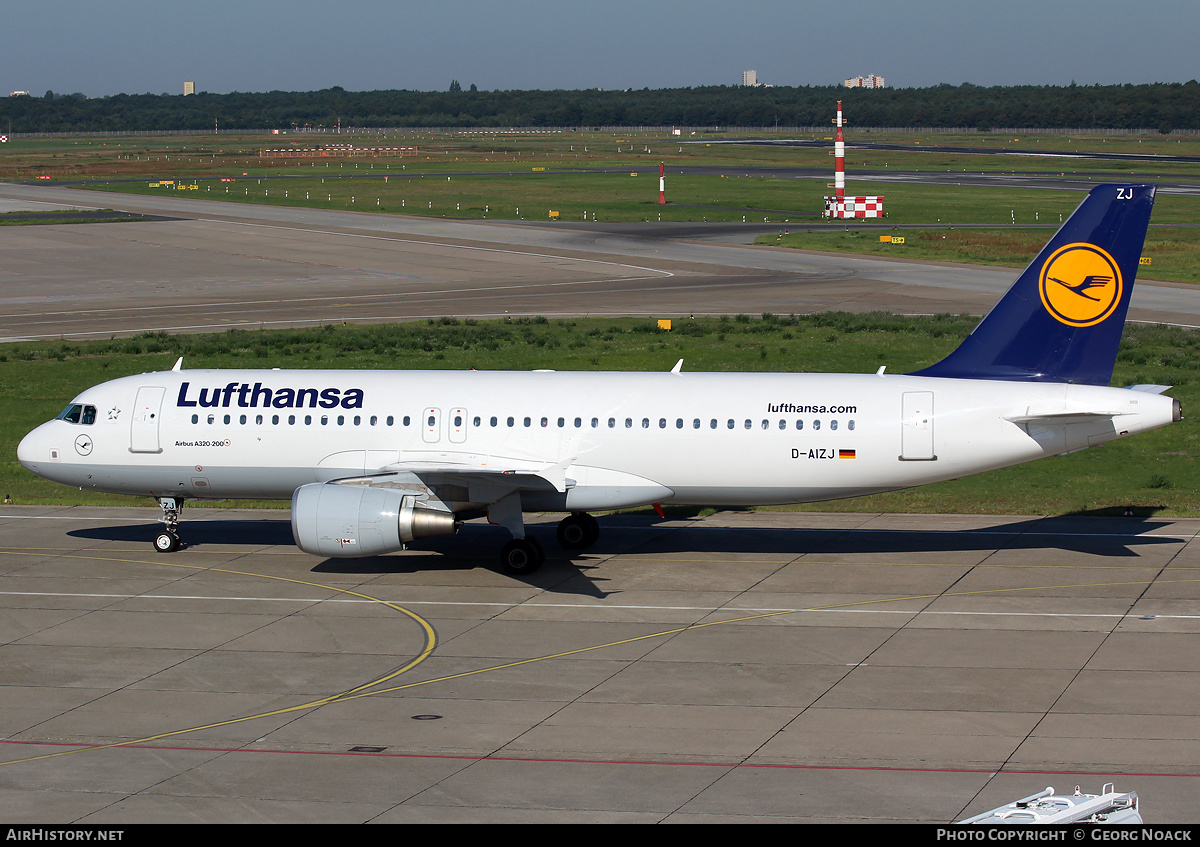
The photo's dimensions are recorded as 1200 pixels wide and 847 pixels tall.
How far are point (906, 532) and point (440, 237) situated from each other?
7975cm

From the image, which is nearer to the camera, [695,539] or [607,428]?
[607,428]

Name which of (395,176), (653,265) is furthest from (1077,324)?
(395,176)

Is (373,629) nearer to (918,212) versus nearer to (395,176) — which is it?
(918,212)

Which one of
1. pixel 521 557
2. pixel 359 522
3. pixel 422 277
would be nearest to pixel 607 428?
pixel 521 557

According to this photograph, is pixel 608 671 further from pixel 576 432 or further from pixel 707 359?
pixel 707 359

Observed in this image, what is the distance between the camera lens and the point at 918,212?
127 m

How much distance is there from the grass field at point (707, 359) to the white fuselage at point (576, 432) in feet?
27.5

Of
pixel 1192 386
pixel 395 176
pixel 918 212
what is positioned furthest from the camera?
pixel 395 176

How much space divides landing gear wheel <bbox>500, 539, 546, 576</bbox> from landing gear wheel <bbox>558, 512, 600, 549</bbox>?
2.70 m

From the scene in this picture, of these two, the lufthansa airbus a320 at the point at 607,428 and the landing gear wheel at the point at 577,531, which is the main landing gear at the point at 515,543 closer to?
the lufthansa airbus a320 at the point at 607,428

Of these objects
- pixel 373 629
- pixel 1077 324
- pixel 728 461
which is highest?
pixel 1077 324

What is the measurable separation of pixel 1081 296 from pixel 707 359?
1102 inches

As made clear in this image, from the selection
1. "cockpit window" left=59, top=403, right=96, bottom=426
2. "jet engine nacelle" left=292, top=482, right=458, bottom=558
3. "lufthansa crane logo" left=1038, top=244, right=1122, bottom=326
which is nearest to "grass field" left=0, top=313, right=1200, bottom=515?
"cockpit window" left=59, top=403, right=96, bottom=426

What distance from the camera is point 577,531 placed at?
3397 centimetres
